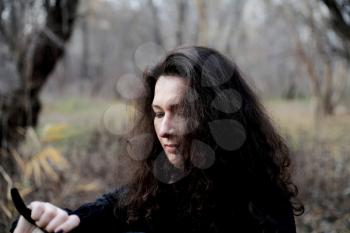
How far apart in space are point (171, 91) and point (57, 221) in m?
0.67

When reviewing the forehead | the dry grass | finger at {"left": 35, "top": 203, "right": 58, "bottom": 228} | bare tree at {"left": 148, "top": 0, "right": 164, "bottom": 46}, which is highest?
the forehead

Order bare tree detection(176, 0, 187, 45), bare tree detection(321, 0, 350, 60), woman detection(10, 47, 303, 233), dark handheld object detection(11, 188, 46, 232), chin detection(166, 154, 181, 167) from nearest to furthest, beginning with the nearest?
dark handheld object detection(11, 188, 46, 232) < woman detection(10, 47, 303, 233) < chin detection(166, 154, 181, 167) < bare tree detection(321, 0, 350, 60) < bare tree detection(176, 0, 187, 45)

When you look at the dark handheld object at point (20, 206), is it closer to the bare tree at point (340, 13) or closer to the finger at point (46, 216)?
the finger at point (46, 216)

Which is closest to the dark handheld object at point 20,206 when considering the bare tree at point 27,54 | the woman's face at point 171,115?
the woman's face at point 171,115

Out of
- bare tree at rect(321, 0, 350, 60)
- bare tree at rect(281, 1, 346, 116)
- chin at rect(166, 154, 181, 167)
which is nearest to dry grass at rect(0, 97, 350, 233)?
chin at rect(166, 154, 181, 167)

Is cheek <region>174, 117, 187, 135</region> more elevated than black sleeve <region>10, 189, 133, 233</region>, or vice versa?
cheek <region>174, 117, 187, 135</region>


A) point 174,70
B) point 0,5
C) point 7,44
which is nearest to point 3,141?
point 7,44

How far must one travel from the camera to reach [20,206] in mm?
1574

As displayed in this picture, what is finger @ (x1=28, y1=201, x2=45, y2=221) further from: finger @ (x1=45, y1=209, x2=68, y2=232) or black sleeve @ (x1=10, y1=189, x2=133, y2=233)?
black sleeve @ (x1=10, y1=189, x2=133, y2=233)

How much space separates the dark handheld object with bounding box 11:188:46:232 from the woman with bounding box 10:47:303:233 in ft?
0.09

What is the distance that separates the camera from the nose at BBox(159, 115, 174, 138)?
1.71 m

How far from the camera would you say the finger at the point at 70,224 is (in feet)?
5.38

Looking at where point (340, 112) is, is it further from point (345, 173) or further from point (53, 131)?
point (53, 131)

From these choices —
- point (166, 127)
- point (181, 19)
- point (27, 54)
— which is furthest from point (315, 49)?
point (166, 127)
